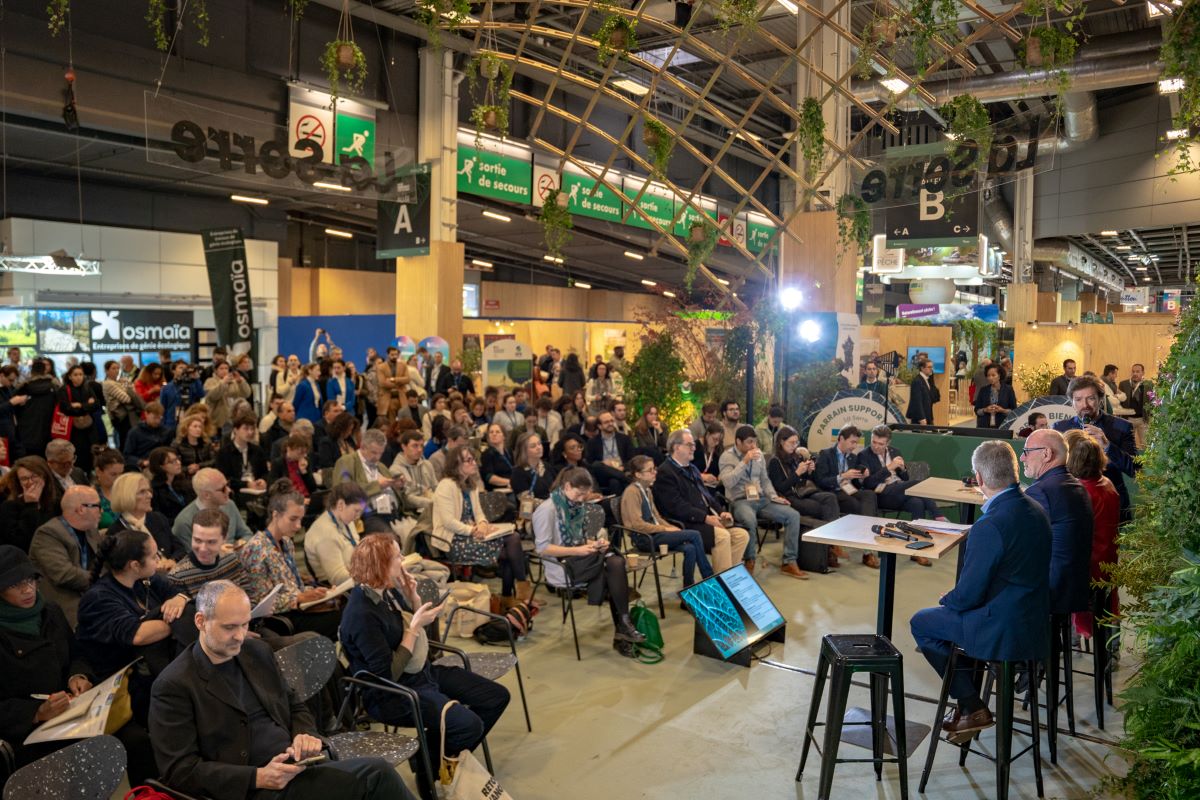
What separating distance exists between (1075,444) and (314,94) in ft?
35.0

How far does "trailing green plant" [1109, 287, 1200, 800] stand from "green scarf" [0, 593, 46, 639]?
3778 millimetres

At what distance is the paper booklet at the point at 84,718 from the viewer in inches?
116

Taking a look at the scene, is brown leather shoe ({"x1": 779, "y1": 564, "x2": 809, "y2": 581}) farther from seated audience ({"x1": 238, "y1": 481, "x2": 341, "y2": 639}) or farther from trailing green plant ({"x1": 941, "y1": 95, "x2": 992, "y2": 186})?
seated audience ({"x1": 238, "y1": 481, "x2": 341, "y2": 639})

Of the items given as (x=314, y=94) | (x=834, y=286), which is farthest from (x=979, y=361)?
(x=314, y=94)

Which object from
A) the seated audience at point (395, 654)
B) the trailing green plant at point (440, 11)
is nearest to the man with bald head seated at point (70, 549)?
the seated audience at point (395, 654)

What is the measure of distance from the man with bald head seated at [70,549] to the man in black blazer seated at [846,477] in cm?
571

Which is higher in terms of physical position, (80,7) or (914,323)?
(80,7)

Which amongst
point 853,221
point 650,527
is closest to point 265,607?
point 650,527

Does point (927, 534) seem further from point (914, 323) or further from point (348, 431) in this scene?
point (914, 323)

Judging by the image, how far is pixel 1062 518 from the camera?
425 centimetres

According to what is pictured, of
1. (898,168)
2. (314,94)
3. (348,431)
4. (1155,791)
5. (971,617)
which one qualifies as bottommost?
(1155,791)

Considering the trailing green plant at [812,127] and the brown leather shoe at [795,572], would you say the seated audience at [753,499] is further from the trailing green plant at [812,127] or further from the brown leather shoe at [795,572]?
the trailing green plant at [812,127]

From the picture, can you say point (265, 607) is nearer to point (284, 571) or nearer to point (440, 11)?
point (284, 571)

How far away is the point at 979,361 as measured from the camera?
1747cm
